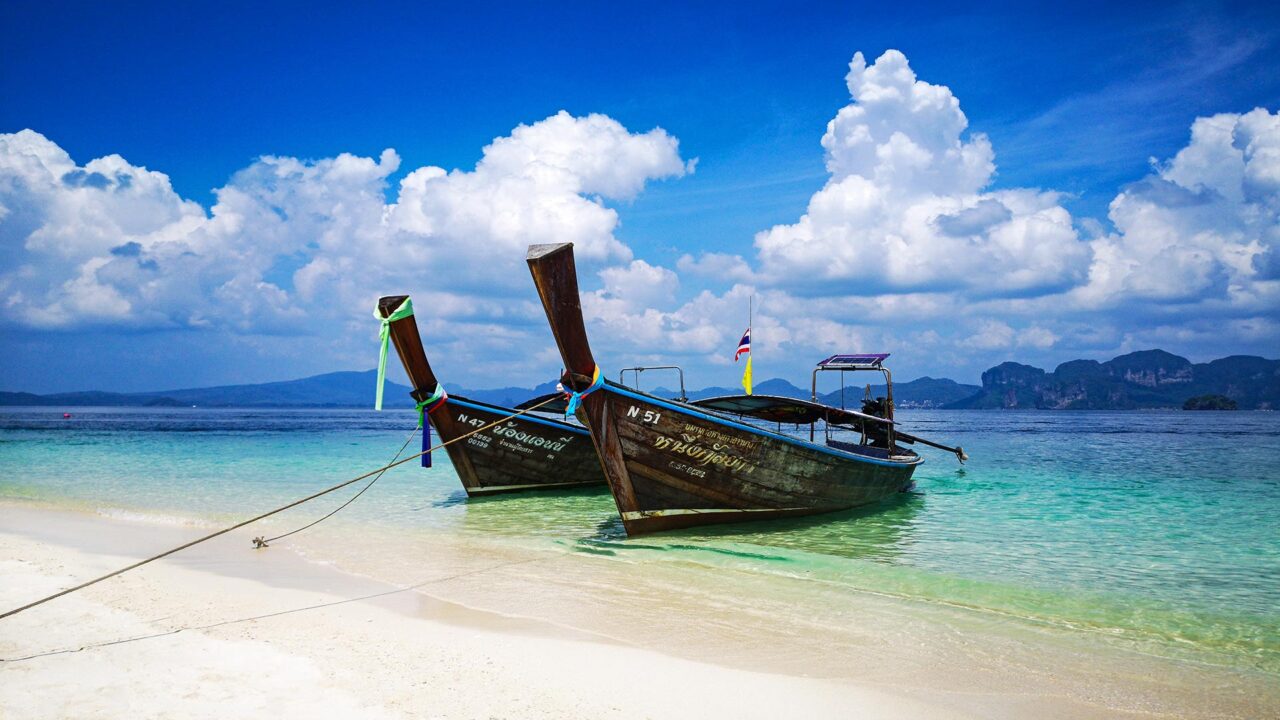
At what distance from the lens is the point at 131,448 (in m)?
31.6

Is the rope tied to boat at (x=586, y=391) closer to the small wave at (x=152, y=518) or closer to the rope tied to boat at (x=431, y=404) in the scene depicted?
the rope tied to boat at (x=431, y=404)

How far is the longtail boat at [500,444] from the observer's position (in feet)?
41.6

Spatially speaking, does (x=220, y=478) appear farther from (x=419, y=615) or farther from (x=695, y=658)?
(x=695, y=658)

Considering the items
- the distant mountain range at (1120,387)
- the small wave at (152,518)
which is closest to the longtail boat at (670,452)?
the small wave at (152,518)

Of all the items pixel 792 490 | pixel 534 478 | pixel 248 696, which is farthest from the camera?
pixel 534 478

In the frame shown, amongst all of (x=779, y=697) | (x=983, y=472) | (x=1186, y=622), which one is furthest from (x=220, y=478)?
(x=983, y=472)

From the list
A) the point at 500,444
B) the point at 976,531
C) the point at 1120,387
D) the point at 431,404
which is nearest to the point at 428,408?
the point at 431,404

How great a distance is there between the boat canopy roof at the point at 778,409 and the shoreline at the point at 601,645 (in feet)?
15.0

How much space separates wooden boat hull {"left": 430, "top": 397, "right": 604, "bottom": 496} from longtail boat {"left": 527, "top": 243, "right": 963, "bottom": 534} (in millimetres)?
4758

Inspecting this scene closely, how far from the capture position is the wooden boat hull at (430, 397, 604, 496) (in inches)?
571

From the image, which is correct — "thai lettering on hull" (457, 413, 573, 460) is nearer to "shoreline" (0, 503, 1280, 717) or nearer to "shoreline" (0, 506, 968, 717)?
"shoreline" (0, 503, 1280, 717)

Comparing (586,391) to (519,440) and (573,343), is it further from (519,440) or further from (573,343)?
(519,440)

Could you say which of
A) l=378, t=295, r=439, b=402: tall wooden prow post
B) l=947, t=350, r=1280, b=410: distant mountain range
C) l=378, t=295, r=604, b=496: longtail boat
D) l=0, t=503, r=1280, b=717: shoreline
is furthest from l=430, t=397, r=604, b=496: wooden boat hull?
l=947, t=350, r=1280, b=410: distant mountain range

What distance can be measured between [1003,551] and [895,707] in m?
6.90
